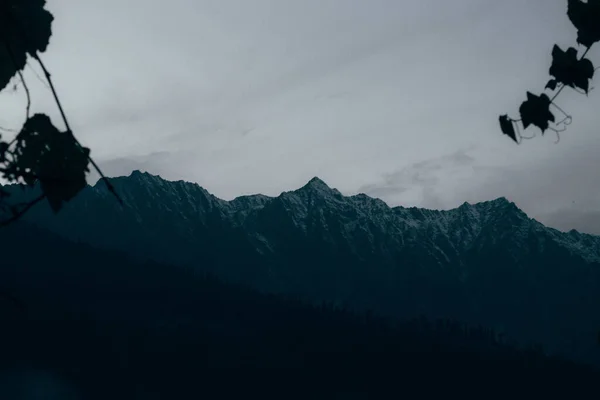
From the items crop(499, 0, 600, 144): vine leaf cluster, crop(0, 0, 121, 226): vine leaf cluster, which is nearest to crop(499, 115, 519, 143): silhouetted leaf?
crop(499, 0, 600, 144): vine leaf cluster

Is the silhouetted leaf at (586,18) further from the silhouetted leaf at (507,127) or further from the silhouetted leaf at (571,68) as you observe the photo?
the silhouetted leaf at (507,127)

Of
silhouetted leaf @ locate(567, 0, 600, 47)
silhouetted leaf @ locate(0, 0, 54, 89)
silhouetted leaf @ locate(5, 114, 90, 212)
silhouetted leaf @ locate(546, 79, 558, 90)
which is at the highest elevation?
silhouetted leaf @ locate(567, 0, 600, 47)

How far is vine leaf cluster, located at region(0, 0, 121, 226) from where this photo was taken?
2.83 metres

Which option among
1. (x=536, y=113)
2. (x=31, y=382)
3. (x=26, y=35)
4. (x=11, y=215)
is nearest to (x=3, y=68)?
(x=26, y=35)

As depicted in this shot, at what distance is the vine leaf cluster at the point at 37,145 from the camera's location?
2.83 meters

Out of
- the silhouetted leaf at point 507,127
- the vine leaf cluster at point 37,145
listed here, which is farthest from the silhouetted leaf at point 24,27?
the silhouetted leaf at point 507,127

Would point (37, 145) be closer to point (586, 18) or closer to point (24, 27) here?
point (24, 27)

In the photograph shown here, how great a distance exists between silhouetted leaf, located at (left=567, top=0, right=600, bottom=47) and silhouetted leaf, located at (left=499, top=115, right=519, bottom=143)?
0.66m

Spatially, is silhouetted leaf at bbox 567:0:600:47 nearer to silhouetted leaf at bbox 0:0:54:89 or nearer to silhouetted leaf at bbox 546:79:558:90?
silhouetted leaf at bbox 546:79:558:90

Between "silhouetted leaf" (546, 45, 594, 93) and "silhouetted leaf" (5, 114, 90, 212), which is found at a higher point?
"silhouetted leaf" (546, 45, 594, 93)

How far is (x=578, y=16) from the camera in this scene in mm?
3791

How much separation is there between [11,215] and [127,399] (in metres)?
205

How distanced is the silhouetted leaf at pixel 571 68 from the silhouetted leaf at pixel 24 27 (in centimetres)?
284

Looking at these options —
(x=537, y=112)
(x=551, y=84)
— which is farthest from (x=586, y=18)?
(x=537, y=112)
